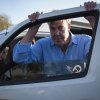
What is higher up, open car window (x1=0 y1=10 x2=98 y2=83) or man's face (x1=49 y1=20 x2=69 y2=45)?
man's face (x1=49 y1=20 x2=69 y2=45)

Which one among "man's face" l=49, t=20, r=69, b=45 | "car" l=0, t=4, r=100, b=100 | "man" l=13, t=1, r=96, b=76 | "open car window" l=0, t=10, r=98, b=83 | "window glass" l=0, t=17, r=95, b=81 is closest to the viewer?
"car" l=0, t=4, r=100, b=100

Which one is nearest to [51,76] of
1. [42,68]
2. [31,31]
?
[42,68]

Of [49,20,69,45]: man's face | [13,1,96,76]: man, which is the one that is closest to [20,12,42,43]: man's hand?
[13,1,96,76]: man

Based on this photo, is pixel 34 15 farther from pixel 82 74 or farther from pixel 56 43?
pixel 82 74

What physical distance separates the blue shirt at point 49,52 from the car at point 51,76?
0.22 ft

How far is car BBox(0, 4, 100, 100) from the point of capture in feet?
9.65

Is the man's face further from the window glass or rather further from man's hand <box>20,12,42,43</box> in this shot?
man's hand <box>20,12,42,43</box>

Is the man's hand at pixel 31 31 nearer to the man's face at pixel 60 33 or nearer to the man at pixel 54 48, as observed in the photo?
the man at pixel 54 48

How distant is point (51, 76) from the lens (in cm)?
319

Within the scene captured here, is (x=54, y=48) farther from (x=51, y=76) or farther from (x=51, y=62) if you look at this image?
(x=51, y=76)

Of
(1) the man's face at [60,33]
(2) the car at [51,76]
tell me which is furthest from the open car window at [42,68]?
(1) the man's face at [60,33]

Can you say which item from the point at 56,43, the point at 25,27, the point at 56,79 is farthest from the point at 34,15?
the point at 56,79

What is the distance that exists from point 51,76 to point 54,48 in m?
0.46

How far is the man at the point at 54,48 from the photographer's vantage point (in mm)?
3316
